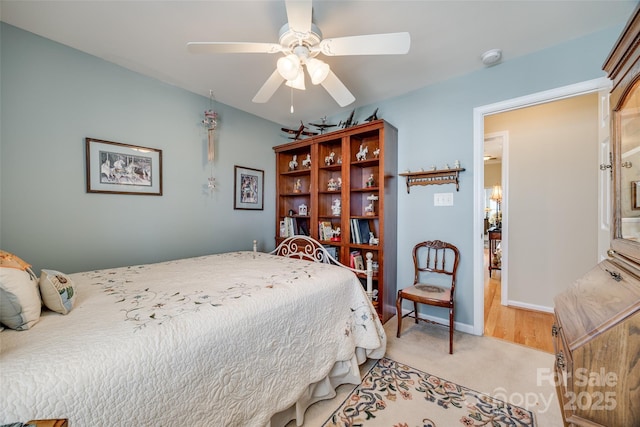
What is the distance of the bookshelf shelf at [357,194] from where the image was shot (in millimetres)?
2627

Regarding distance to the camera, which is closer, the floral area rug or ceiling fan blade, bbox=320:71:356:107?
the floral area rug

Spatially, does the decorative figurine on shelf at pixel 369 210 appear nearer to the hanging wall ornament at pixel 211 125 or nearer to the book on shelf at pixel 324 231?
the book on shelf at pixel 324 231

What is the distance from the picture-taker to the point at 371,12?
164cm

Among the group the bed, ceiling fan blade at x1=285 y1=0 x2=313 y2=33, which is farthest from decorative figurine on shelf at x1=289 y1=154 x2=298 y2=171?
ceiling fan blade at x1=285 y1=0 x2=313 y2=33

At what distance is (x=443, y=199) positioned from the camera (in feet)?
8.43

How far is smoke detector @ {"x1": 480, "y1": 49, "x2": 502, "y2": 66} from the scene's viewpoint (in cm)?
205

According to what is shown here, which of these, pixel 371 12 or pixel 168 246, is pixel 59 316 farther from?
pixel 371 12

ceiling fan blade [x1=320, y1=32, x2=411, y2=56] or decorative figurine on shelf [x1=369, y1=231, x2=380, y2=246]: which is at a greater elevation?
ceiling fan blade [x1=320, y1=32, x2=411, y2=56]

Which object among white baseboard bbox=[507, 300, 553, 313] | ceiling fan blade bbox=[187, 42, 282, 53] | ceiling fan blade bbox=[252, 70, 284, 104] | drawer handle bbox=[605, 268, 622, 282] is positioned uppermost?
ceiling fan blade bbox=[187, 42, 282, 53]

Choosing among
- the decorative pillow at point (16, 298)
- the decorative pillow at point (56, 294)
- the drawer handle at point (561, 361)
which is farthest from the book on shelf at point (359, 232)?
the decorative pillow at point (16, 298)

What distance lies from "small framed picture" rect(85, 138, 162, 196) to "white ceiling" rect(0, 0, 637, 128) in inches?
29.4

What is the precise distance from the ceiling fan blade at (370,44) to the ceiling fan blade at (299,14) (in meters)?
0.15

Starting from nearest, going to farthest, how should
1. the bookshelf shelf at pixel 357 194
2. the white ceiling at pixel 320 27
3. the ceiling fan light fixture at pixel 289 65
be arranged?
the ceiling fan light fixture at pixel 289 65
the white ceiling at pixel 320 27
the bookshelf shelf at pixel 357 194

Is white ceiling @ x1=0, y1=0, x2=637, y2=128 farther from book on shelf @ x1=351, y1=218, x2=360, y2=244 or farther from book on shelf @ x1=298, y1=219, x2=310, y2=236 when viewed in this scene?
book on shelf @ x1=298, y1=219, x2=310, y2=236
